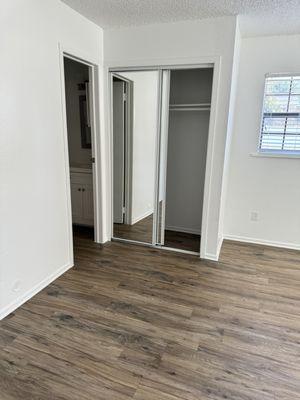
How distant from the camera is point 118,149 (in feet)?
11.9

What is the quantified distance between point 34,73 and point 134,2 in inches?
43.1

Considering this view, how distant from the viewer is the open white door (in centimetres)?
350

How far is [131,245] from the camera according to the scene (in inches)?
144

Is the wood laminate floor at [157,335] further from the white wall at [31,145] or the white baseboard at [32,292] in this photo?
the white wall at [31,145]

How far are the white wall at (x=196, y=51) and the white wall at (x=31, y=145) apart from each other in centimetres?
49

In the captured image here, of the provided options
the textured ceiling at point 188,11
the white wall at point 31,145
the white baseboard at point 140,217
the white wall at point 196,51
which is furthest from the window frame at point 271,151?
the white wall at point 31,145

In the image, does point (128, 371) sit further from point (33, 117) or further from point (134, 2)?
point (134, 2)

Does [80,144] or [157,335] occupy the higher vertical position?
[80,144]

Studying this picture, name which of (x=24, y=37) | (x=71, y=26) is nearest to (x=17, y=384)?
(x=24, y=37)

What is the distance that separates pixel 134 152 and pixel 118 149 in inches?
8.6

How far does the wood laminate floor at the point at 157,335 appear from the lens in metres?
1.66

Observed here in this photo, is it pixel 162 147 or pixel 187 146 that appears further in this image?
pixel 187 146

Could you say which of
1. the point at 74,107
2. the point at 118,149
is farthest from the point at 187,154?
the point at 74,107

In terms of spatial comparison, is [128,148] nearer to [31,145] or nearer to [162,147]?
[162,147]
